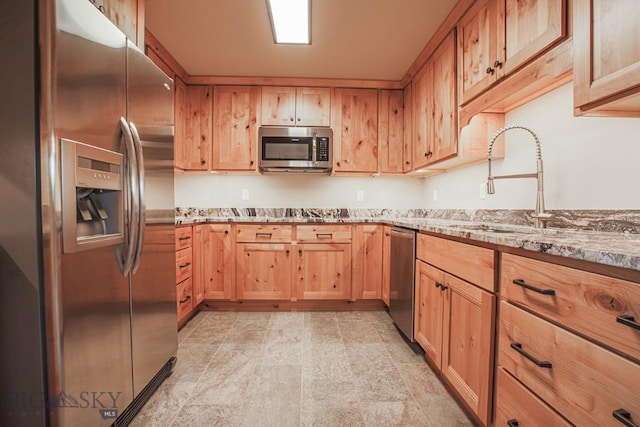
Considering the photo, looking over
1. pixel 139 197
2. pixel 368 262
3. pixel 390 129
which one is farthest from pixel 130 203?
pixel 390 129

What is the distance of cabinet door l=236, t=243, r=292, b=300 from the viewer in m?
2.75

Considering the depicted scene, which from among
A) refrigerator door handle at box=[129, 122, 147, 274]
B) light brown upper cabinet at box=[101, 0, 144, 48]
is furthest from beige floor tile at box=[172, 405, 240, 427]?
light brown upper cabinet at box=[101, 0, 144, 48]

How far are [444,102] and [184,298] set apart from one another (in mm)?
2629

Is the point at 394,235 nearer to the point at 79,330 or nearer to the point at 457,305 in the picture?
the point at 457,305

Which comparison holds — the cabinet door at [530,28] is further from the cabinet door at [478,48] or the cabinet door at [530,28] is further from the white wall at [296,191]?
the white wall at [296,191]

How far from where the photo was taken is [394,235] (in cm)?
237

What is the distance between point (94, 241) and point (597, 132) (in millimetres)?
2223

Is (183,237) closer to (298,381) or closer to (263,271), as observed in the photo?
(263,271)

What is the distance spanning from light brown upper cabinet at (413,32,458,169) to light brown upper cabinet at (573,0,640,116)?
103 centimetres

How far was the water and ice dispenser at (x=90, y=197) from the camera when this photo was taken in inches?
35.7

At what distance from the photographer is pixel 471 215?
2.28 metres

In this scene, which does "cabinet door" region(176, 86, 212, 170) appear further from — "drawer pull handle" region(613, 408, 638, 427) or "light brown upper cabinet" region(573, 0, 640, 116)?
"drawer pull handle" region(613, 408, 638, 427)

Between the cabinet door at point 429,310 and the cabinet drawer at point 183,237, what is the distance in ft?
5.98

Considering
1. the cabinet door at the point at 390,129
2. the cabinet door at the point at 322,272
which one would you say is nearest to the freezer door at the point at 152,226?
the cabinet door at the point at 322,272
